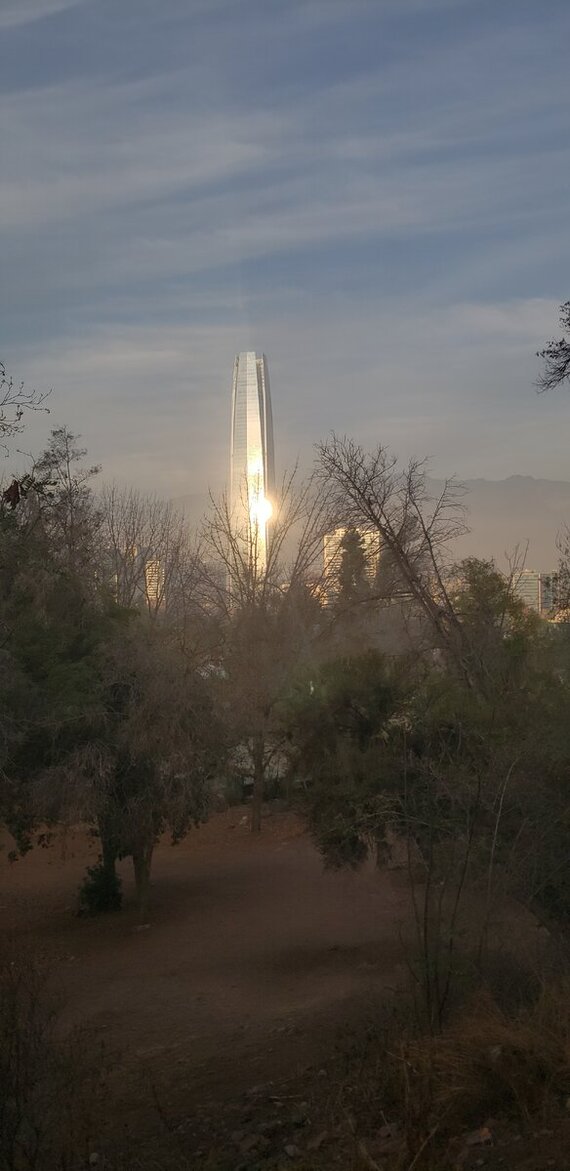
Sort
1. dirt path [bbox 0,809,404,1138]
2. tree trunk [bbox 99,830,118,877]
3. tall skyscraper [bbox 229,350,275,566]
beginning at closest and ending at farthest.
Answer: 1. dirt path [bbox 0,809,404,1138]
2. tree trunk [bbox 99,830,118,877]
3. tall skyscraper [bbox 229,350,275,566]

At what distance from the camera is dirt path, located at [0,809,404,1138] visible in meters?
12.6

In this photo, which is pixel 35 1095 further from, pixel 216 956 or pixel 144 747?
pixel 144 747

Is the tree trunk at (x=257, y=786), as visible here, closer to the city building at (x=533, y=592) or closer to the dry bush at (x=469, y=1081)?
the city building at (x=533, y=592)

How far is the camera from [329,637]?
34312 millimetres

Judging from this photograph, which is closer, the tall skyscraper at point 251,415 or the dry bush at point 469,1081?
the dry bush at point 469,1081

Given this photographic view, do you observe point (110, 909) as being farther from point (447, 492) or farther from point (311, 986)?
point (447, 492)

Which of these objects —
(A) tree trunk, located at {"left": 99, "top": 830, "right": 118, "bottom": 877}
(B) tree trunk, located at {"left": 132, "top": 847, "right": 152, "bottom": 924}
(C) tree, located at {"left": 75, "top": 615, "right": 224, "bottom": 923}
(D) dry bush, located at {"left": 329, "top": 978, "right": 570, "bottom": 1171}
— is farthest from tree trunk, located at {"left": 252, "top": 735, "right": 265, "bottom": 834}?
(D) dry bush, located at {"left": 329, "top": 978, "right": 570, "bottom": 1171}

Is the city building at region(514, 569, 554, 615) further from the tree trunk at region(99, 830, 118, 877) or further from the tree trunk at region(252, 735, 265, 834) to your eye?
the tree trunk at region(99, 830, 118, 877)

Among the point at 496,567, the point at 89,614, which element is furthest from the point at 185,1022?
the point at 496,567

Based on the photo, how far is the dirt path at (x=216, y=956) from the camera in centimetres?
1264

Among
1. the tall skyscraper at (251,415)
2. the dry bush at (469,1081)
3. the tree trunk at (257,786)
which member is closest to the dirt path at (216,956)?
the tree trunk at (257,786)

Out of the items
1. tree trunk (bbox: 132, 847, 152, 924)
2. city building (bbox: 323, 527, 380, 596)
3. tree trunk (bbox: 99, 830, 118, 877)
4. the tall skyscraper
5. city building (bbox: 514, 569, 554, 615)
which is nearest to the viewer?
city building (bbox: 514, 569, 554, 615)

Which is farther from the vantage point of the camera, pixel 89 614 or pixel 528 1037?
pixel 89 614

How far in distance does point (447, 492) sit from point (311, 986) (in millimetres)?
9653
